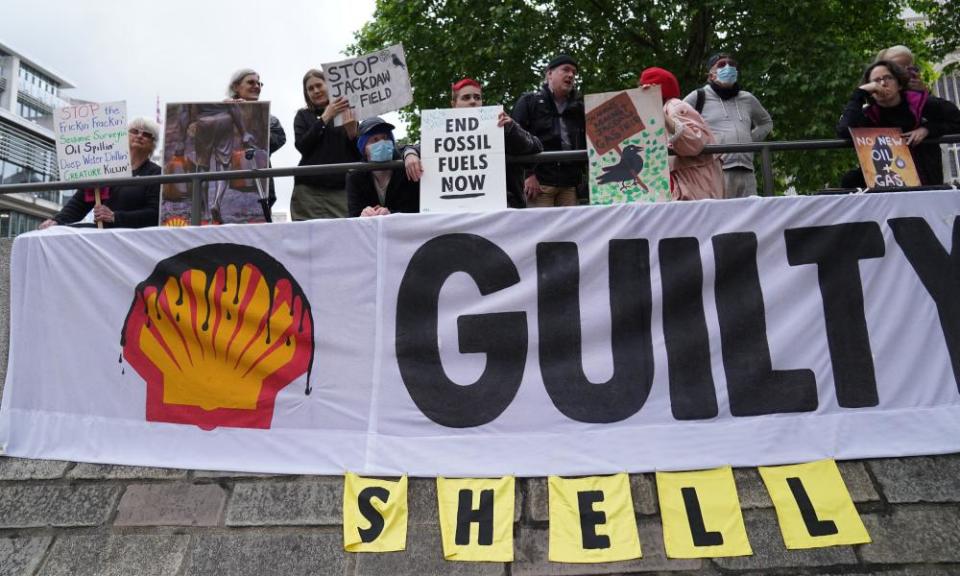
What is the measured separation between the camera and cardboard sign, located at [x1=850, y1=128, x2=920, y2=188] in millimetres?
5066

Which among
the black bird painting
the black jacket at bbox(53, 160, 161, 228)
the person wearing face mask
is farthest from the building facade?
the black bird painting

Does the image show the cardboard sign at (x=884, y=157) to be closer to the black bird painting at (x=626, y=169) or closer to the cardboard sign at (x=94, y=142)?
the black bird painting at (x=626, y=169)

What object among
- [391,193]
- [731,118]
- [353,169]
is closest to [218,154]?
[353,169]

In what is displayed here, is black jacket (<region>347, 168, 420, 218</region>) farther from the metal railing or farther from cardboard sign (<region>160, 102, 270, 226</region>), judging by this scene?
cardboard sign (<region>160, 102, 270, 226</region>)

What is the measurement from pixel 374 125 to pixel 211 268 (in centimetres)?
156

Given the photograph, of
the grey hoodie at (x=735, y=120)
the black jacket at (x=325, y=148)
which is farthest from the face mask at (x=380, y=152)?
the grey hoodie at (x=735, y=120)

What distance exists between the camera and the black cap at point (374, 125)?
5.36 metres

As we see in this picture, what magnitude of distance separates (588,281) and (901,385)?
75.7 inches

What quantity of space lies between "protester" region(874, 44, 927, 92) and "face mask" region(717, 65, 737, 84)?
103 centimetres

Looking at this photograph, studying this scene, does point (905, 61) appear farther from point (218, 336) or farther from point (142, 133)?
point (142, 133)

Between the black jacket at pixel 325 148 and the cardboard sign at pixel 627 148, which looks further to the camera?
the black jacket at pixel 325 148

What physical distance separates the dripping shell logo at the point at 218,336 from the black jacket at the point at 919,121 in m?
4.21

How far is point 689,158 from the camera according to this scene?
5.14 metres

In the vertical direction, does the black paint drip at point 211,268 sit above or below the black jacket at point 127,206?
below
